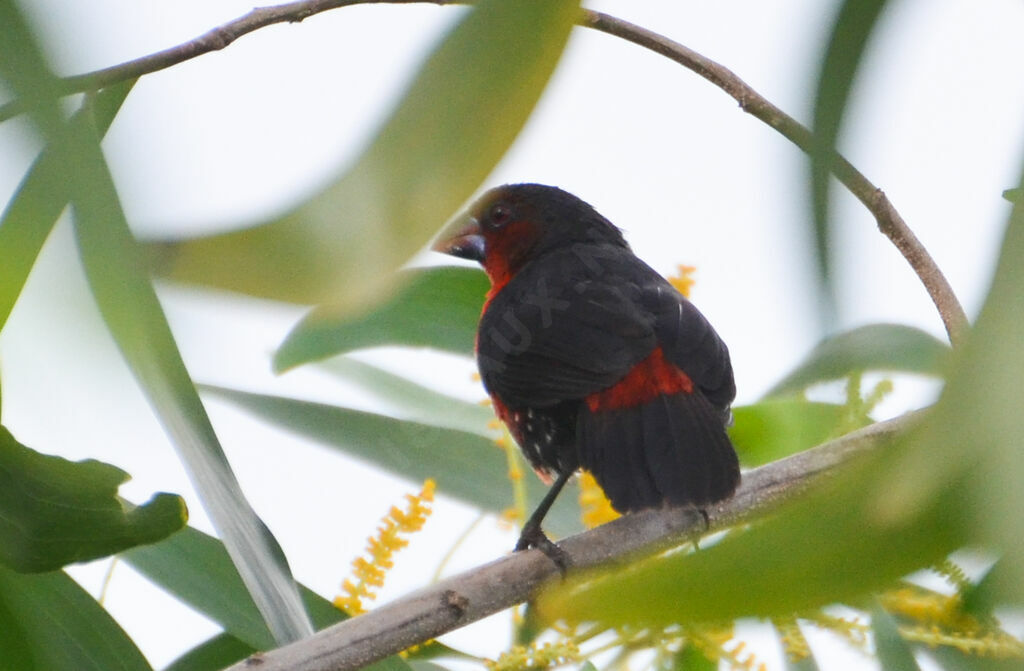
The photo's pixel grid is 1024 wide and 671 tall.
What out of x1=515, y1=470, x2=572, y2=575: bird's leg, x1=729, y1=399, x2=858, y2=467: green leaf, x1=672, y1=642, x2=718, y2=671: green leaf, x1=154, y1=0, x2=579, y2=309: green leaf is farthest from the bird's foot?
x1=154, y1=0, x2=579, y2=309: green leaf

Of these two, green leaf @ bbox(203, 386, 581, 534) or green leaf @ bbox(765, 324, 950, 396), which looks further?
green leaf @ bbox(203, 386, 581, 534)

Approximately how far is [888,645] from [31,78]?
1389 mm

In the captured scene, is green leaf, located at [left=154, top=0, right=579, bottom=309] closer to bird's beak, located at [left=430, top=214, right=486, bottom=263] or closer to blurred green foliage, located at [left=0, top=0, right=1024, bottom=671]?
blurred green foliage, located at [left=0, top=0, right=1024, bottom=671]

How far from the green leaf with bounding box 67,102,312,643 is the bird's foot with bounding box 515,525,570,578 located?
0.65m

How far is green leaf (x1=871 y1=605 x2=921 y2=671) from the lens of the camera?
158 centimetres

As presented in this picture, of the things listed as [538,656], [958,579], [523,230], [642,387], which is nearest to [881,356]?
[958,579]

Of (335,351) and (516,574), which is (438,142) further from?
(335,351)

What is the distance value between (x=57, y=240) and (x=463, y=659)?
3.58 feet

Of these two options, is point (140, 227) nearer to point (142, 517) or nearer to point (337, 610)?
point (142, 517)

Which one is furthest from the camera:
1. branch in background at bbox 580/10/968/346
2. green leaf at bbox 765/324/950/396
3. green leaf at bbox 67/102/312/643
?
branch in background at bbox 580/10/968/346

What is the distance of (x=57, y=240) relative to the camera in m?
0.98

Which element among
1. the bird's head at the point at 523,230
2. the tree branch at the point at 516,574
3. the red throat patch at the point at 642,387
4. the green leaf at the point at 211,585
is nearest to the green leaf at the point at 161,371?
the tree branch at the point at 516,574

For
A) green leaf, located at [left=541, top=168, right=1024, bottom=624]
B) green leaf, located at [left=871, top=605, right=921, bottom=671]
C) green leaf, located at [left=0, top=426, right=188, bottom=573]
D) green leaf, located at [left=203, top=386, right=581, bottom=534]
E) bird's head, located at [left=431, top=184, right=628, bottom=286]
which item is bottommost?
green leaf, located at [left=541, top=168, right=1024, bottom=624]

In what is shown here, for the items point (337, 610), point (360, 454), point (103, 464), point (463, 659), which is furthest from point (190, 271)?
point (360, 454)
